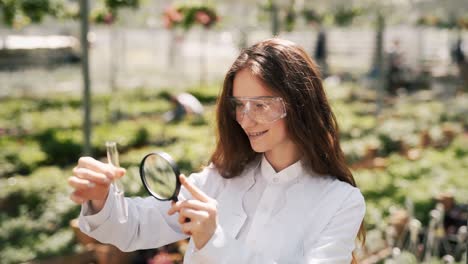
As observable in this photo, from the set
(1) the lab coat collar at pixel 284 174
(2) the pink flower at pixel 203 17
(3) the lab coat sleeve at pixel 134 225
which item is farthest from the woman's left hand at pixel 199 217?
(2) the pink flower at pixel 203 17

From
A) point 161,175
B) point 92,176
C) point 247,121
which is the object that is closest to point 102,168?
point 92,176

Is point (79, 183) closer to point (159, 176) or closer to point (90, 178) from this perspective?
point (90, 178)

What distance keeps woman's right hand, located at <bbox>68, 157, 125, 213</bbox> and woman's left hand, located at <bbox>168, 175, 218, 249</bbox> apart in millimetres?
163

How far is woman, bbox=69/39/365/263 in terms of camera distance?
4.24 ft

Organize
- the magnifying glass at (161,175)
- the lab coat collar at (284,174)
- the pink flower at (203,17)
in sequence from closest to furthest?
the magnifying glass at (161,175)
the lab coat collar at (284,174)
the pink flower at (203,17)

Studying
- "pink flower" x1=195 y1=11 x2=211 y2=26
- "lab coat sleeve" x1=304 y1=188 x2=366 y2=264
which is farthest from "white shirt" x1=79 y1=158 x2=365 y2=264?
"pink flower" x1=195 y1=11 x2=211 y2=26

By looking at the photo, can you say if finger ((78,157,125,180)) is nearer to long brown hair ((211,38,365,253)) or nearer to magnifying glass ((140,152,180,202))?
magnifying glass ((140,152,180,202))

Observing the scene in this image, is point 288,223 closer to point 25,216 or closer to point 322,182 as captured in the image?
point 322,182

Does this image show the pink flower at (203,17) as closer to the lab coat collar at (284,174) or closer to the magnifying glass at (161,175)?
the lab coat collar at (284,174)

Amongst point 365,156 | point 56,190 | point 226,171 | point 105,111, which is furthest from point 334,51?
point 226,171

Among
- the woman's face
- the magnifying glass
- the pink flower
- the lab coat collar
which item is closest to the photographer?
the magnifying glass

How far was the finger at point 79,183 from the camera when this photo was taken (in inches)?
46.4

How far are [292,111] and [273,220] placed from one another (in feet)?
0.89

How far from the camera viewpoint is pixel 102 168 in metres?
1.20
